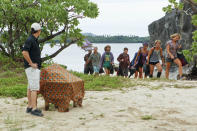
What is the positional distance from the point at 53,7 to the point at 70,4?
1.14 meters

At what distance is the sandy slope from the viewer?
5.43 metres

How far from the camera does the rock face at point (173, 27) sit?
108 feet

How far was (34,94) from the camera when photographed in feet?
20.2

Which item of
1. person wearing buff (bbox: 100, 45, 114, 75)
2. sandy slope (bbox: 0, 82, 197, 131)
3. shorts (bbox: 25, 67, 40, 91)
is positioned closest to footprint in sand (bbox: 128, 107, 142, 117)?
sandy slope (bbox: 0, 82, 197, 131)

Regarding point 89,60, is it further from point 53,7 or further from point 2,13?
point 2,13

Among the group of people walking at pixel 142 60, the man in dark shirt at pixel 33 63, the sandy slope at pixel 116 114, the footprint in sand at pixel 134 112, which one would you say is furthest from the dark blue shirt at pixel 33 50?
the group of people walking at pixel 142 60

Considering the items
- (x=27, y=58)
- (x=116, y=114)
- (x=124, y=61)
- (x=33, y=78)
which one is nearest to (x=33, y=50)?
(x=27, y=58)

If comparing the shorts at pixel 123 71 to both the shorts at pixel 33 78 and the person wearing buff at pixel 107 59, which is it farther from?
the shorts at pixel 33 78

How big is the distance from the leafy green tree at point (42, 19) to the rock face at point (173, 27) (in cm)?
1511

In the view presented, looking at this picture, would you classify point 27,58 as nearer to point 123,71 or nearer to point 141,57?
point 141,57

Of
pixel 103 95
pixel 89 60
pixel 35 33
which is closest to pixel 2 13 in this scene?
pixel 89 60

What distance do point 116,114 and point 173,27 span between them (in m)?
37.7

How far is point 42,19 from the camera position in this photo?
50.6 feet

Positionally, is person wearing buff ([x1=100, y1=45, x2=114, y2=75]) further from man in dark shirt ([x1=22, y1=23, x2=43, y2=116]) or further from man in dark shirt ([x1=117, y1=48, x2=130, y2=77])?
man in dark shirt ([x1=22, y1=23, x2=43, y2=116])
